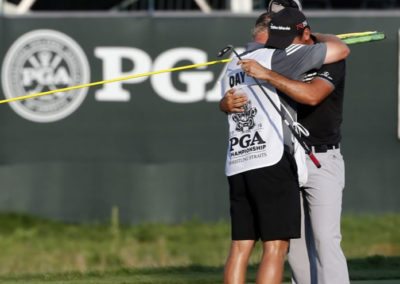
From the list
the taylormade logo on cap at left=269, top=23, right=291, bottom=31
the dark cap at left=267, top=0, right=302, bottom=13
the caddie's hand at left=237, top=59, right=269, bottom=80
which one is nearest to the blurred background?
the dark cap at left=267, top=0, right=302, bottom=13

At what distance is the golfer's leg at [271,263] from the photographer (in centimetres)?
659

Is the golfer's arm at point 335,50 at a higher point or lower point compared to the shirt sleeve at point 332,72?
higher

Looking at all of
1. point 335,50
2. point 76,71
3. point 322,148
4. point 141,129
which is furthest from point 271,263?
point 76,71

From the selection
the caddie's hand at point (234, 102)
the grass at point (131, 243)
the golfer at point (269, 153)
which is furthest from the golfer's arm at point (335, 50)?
the grass at point (131, 243)

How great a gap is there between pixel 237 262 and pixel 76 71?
5851mm

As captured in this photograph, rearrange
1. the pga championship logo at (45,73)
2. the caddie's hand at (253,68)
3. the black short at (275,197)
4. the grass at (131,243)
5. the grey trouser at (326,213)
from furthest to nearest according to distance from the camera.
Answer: the pga championship logo at (45,73) → the grass at (131,243) → the grey trouser at (326,213) → the black short at (275,197) → the caddie's hand at (253,68)

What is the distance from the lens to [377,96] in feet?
39.9

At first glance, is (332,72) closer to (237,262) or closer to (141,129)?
(237,262)

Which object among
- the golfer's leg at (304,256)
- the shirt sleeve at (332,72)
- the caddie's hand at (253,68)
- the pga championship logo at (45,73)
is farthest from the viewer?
the pga championship logo at (45,73)

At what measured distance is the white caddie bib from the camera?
21.3ft

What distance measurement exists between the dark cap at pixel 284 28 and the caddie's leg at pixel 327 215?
2.28 ft

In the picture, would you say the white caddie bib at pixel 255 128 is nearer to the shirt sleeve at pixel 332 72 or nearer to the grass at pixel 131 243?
the shirt sleeve at pixel 332 72

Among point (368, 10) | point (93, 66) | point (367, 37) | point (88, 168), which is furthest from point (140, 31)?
point (367, 37)

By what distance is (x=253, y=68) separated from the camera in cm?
644
